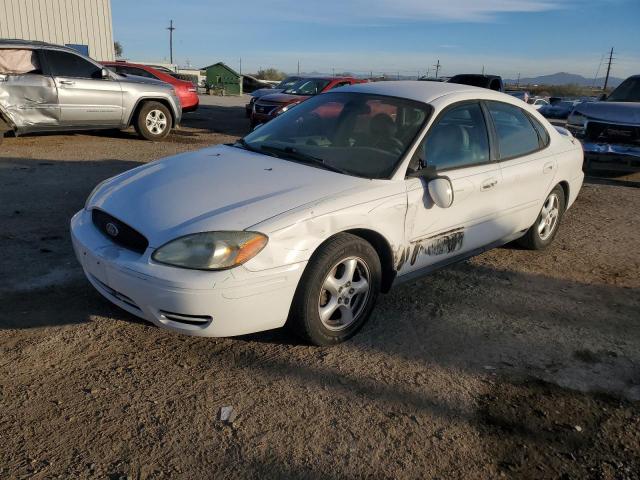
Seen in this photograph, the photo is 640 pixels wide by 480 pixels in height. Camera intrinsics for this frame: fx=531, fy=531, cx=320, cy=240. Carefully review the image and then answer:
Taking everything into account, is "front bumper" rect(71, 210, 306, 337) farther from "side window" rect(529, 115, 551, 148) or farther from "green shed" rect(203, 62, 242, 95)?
"green shed" rect(203, 62, 242, 95)

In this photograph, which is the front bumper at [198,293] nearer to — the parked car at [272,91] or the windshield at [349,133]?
the windshield at [349,133]

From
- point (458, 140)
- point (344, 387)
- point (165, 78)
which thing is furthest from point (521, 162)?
point (165, 78)

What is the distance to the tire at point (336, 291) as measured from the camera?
2893 millimetres

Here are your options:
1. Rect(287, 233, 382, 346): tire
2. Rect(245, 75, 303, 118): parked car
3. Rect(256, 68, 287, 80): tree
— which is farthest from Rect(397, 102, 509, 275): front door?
Rect(256, 68, 287, 80): tree

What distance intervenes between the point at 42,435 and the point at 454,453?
182 centimetres

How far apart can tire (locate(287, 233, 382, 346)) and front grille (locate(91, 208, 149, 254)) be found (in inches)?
34.8

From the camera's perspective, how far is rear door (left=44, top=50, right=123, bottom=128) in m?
9.22

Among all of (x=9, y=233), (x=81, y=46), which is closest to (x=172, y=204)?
(x=9, y=233)

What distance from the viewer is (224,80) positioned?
34875mm

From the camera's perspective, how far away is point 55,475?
2117 mm

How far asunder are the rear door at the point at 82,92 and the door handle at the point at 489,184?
8.03 metres

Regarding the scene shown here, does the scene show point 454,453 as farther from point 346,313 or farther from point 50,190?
point 50,190

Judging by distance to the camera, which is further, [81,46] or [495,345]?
[81,46]

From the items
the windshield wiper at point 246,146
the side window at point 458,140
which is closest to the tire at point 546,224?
the side window at point 458,140
